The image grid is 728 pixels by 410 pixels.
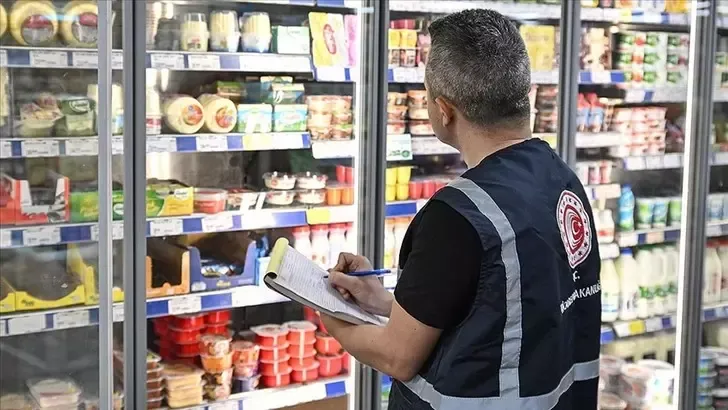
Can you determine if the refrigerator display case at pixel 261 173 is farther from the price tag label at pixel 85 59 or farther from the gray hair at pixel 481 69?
the gray hair at pixel 481 69

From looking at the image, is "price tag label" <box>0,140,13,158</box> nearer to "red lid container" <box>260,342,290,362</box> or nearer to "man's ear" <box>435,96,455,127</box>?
"red lid container" <box>260,342,290,362</box>

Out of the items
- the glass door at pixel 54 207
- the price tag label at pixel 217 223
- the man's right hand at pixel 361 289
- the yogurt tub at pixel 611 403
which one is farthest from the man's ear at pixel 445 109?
the yogurt tub at pixel 611 403

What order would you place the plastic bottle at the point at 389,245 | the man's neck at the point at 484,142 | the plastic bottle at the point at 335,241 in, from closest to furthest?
the man's neck at the point at 484,142, the plastic bottle at the point at 335,241, the plastic bottle at the point at 389,245

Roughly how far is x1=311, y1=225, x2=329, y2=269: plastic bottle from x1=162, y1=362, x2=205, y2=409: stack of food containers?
0.56 meters

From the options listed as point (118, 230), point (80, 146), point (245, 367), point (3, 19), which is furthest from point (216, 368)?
point (3, 19)

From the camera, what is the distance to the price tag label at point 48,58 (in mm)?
2307

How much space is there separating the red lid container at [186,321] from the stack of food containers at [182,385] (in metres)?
0.13

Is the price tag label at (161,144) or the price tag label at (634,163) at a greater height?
the price tag label at (161,144)

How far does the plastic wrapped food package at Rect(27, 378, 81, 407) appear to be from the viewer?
8.18ft

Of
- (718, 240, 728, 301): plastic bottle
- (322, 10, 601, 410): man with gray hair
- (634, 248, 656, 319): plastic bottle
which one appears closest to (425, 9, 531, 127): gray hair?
(322, 10, 601, 410): man with gray hair

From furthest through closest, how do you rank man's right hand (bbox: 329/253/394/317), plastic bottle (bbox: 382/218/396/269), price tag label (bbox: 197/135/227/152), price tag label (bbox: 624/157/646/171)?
price tag label (bbox: 624/157/646/171) → plastic bottle (bbox: 382/218/396/269) → price tag label (bbox: 197/135/227/152) → man's right hand (bbox: 329/253/394/317)

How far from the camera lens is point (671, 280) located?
3719 millimetres

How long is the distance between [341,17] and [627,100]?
4.13 ft

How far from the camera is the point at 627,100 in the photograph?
3.55 m
